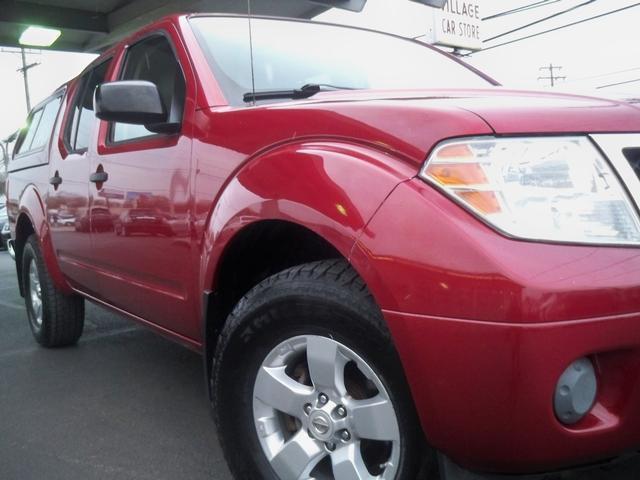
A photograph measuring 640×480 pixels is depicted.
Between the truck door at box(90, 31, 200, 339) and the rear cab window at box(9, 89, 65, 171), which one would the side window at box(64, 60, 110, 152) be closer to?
the rear cab window at box(9, 89, 65, 171)

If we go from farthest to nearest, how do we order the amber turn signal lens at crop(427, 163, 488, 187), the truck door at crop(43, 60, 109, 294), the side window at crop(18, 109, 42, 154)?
the side window at crop(18, 109, 42, 154) → the truck door at crop(43, 60, 109, 294) → the amber turn signal lens at crop(427, 163, 488, 187)

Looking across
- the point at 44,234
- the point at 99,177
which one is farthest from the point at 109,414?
the point at 44,234

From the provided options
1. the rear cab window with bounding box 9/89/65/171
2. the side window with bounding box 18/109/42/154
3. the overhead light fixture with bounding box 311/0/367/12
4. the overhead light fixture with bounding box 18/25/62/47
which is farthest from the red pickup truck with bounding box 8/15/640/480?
the overhead light fixture with bounding box 18/25/62/47

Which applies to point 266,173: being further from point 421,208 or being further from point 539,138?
point 539,138

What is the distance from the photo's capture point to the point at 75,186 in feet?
11.2

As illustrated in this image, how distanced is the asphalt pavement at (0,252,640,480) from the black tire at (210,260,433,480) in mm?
579

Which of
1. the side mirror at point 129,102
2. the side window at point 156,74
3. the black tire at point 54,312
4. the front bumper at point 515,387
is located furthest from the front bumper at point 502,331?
the black tire at point 54,312

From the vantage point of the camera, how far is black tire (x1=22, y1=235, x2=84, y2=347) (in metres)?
4.12

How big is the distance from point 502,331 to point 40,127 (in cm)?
427

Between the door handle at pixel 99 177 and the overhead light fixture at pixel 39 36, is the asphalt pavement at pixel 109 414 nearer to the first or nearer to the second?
the door handle at pixel 99 177

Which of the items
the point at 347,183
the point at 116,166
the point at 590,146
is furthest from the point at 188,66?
the point at 590,146

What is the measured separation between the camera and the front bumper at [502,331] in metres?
1.34

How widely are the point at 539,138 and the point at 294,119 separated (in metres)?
0.71

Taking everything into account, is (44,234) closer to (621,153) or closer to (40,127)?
(40,127)
